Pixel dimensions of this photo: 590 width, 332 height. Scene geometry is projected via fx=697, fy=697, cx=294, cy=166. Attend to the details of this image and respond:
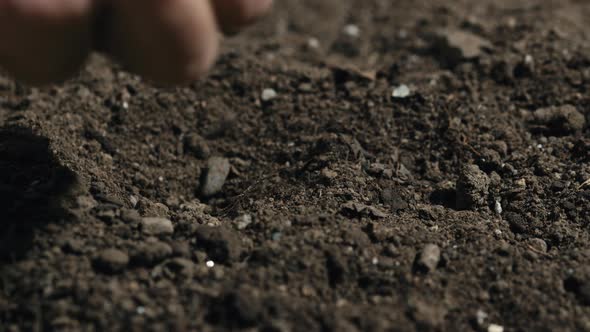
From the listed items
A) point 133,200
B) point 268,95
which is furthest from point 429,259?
point 268,95

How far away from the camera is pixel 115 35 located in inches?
64.5

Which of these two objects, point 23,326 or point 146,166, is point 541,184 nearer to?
point 146,166

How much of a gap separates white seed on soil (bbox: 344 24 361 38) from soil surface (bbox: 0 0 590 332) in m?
0.13

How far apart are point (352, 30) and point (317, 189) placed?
4.78ft

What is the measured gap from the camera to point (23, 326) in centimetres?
161

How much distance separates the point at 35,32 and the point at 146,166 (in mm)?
834

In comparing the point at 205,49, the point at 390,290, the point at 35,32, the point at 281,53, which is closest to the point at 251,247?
the point at 390,290

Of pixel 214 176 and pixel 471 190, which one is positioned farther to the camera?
pixel 214 176

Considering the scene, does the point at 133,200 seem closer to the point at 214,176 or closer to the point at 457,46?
the point at 214,176

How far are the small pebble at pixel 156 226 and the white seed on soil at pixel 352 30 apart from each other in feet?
5.64

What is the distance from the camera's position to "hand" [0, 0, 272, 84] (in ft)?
5.01

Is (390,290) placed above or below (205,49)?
below

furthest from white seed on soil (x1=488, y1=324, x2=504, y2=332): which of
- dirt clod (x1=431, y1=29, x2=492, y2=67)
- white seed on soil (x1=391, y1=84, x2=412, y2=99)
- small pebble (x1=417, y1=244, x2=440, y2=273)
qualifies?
dirt clod (x1=431, y1=29, x2=492, y2=67)

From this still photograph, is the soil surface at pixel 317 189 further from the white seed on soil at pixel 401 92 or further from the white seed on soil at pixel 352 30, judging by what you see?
the white seed on soil at pixel 352 30
